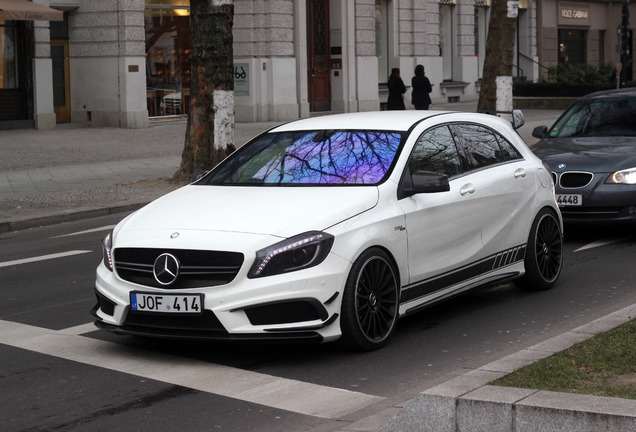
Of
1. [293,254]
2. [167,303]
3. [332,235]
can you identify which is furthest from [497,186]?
[167,303]

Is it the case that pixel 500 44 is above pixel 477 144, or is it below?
above

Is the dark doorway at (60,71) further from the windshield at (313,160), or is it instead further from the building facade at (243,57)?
the windshield at (313,160)

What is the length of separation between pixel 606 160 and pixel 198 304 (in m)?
6.33

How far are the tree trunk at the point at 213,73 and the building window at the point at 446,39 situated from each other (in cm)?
2672

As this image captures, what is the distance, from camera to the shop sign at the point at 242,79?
33.5 meters

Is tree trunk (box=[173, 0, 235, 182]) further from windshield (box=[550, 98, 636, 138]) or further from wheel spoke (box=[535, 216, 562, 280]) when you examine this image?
wheel spoke (box=[535, 216, 562, 280])

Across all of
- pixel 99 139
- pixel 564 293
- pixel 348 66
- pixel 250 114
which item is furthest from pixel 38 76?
pixel 564 293

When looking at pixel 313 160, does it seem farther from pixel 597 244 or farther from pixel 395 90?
pixel 395 90

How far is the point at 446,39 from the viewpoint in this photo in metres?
43.9

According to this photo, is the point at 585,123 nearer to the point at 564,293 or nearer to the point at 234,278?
the point at 564,293

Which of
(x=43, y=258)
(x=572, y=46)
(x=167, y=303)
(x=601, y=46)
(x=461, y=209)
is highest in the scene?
(x=601, y=46)

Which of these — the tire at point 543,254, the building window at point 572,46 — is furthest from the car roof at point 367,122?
the building window at point 572,46

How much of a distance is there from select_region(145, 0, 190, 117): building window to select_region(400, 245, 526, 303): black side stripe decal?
80.9ft

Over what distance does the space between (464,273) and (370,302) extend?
1.26 meters
